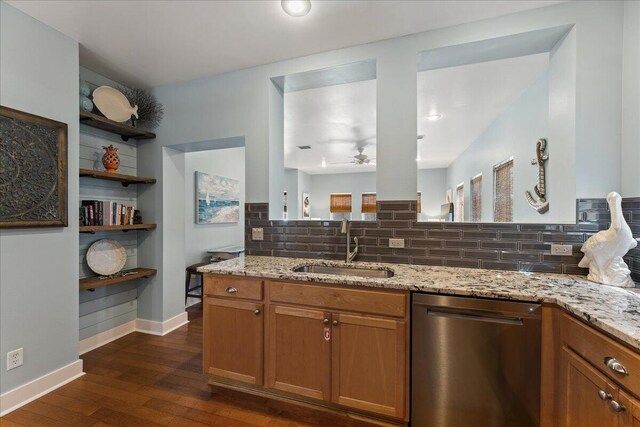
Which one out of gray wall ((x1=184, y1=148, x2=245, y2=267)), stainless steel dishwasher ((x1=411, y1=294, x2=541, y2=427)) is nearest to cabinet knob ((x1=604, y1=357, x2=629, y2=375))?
stainless steel dishwasher ((x1=411, y1=294, x2=541, y2=427))

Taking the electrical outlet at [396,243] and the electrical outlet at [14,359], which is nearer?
the electrical outlet at [14,359]

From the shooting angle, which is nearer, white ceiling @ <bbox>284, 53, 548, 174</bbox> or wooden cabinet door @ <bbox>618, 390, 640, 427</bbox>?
wooden cabinet door @ <bbox>618, 390, 640, 427</bbox>

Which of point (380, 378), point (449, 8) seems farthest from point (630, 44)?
point (380, 378)

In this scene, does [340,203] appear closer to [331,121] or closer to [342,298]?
[331,121]

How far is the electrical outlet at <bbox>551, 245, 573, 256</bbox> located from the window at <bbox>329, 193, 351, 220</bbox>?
6.99 metres

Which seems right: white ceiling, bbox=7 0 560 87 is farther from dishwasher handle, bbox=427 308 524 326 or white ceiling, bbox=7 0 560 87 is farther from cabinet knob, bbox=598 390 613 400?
cabinet knob, bbox=598 390 613 400

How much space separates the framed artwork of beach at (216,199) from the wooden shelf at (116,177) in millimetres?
1078

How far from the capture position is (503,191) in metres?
3.55

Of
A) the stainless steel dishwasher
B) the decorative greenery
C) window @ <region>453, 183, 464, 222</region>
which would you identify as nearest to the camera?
the stainless steel dishwasher

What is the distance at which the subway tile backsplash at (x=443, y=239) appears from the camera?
1.83m

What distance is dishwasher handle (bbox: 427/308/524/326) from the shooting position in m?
1.43

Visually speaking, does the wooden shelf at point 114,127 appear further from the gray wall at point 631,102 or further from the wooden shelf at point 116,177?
the gray wall at point 631,102

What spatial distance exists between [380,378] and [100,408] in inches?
72.5

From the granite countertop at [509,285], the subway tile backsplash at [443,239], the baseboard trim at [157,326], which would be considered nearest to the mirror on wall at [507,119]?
the subway tile backsplash at [443,239]
